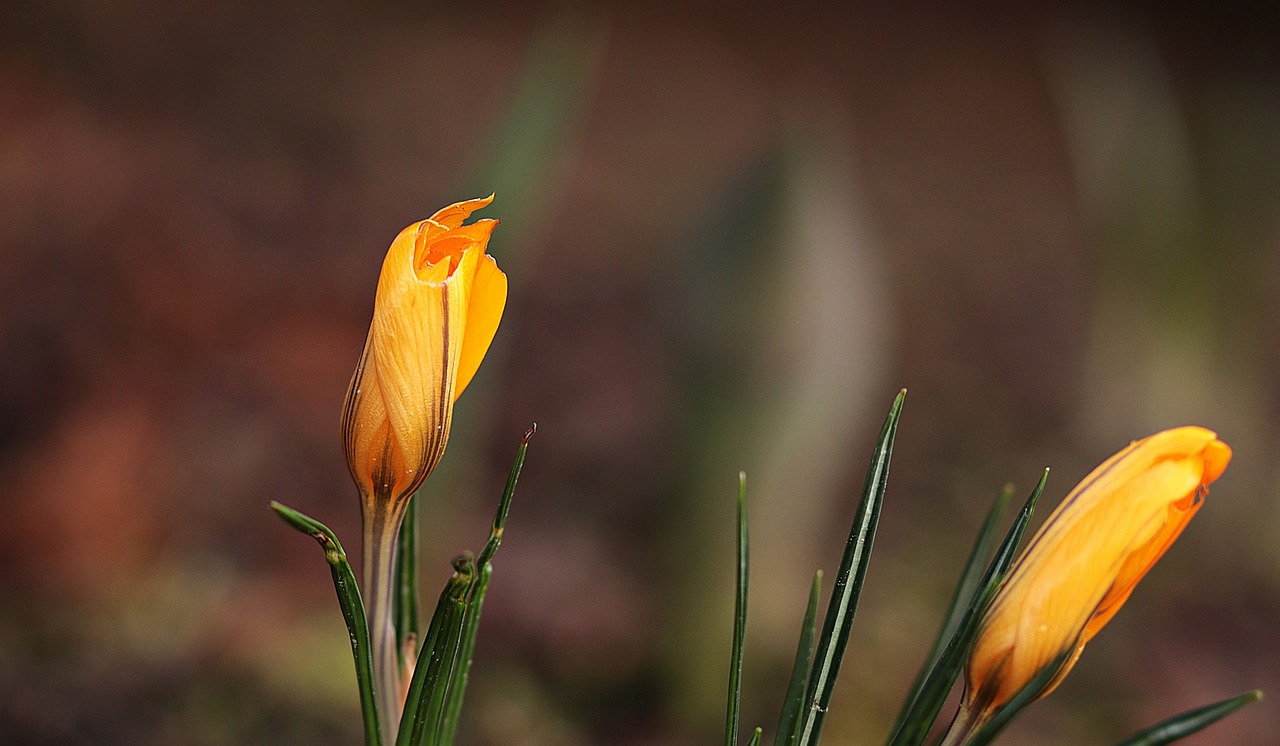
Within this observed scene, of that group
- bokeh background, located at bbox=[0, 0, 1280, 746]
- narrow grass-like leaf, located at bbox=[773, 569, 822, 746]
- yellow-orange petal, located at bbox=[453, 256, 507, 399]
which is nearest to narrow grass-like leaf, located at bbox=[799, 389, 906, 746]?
narrow grass-like leaf, located at bbox=[773, 569, 822, 746]

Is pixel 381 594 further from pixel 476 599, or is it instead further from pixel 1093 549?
pixel 1093 549

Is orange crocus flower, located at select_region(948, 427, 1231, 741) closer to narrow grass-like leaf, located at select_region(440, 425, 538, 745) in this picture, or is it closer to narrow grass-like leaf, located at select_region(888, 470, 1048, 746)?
narrow grass-like leaf, located at select_region(888, 470, 1048, 746)

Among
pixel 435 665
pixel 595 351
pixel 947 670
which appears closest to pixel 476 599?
pixel 435 665

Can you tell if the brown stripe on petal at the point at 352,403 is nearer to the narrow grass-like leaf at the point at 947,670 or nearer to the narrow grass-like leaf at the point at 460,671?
the narrow grass-like leaf at the point at 460,671

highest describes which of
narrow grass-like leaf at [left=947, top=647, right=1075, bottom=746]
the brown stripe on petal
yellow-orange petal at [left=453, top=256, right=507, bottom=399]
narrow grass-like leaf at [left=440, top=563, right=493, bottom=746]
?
yellow-orange petal at [left=453, top=256, right=507, bottom=399]

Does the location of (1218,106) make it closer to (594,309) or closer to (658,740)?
(658,740)

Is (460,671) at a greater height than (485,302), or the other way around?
(485,302)
